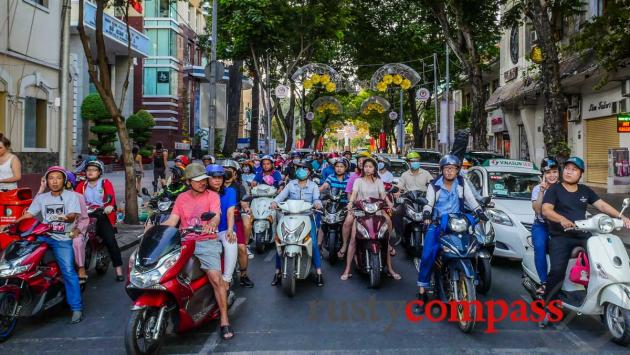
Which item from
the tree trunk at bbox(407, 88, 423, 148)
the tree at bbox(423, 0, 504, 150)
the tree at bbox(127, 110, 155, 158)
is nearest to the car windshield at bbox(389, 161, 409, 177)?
the tree at bbox(423, 0, 504, 150)

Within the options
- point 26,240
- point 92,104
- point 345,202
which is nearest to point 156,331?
point 26,240

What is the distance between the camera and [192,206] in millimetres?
5508

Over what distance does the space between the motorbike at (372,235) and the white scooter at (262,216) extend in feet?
8.52

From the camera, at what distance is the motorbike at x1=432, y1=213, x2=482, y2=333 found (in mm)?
5352

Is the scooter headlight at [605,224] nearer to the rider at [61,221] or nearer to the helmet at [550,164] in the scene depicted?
the helmet at [550,164]

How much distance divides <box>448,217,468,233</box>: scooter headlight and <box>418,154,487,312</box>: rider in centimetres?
42

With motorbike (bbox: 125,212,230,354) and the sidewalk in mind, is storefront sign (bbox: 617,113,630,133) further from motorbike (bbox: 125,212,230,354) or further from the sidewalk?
motorbike (bbox: 125,212,230,354)

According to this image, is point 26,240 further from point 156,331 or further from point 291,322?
point 291,322

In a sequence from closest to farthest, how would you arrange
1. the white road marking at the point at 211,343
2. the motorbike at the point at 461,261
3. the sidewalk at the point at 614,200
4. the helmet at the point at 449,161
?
1. the white road marking at the point at 211,343
2. the motorbike at the point at 461,261
3. the helmet at the point at 449,161
4. the sidewalk at the point at 614,200

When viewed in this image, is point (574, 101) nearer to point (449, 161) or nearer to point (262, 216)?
point (262, 216)

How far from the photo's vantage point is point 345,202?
910cm

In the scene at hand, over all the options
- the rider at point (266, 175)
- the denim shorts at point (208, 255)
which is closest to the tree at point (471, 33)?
the rider at point (266, 175)

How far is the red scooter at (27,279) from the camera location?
5223 millimetres

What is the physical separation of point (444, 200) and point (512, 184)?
13.3 feet
